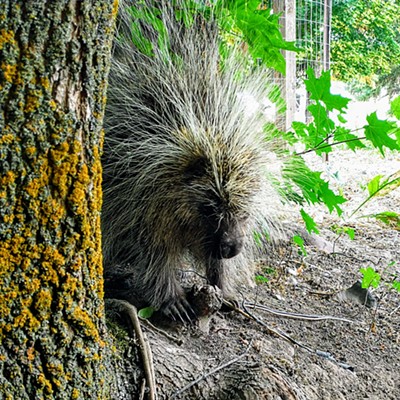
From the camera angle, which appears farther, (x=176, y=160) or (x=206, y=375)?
(x=176, y=160)

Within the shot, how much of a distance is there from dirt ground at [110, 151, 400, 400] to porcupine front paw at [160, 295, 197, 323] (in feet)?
0.18

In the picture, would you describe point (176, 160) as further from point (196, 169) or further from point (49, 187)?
point (49, 187)

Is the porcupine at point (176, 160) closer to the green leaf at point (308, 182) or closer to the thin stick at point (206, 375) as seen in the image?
the green leaf at point (308, 182)

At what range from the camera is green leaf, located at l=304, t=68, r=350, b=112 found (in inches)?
76.6

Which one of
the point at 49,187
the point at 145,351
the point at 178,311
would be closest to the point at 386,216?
the point at 178,311

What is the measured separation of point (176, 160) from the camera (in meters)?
1.98

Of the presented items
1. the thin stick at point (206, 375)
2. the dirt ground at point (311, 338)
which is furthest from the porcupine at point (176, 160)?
the thin stick at point (206, 375)

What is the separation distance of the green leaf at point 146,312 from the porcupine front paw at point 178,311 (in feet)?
0.16

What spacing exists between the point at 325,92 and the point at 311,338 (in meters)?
0.94

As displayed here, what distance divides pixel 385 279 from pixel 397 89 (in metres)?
12.0

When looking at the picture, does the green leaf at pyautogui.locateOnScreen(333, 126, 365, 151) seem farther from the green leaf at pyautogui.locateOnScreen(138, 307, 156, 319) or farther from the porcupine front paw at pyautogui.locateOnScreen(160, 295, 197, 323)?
the green leaf at pyautogui.locateOnScreen(138, 307, 156, 319)

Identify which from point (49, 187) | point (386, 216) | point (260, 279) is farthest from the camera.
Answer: point (386, 216)

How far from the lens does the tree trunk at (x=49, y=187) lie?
2.96 feet

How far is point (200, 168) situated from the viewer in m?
1.95
